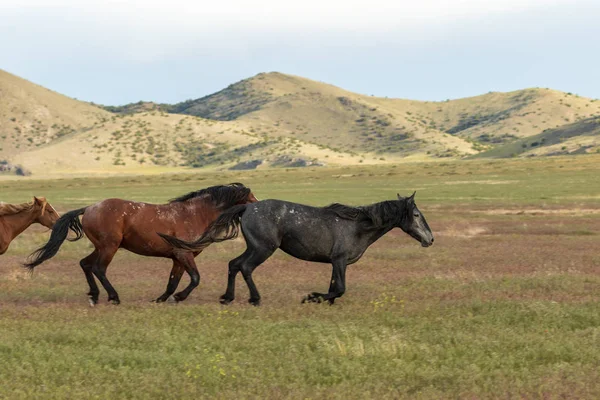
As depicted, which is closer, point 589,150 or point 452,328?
point 452,328

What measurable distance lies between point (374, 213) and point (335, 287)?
5.30 feet

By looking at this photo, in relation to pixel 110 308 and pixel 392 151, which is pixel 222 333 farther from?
pixel 392 151

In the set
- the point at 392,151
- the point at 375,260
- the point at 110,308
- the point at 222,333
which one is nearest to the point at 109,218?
the point at 110,308

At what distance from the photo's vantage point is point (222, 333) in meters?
11.0

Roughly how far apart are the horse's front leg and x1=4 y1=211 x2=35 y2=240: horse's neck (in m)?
6.52

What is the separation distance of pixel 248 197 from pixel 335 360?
19.7 ft

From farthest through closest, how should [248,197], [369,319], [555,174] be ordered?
[555,174] → [248,197] → [369,319]

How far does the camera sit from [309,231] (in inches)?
547

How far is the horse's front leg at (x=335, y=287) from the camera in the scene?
43.8 ft

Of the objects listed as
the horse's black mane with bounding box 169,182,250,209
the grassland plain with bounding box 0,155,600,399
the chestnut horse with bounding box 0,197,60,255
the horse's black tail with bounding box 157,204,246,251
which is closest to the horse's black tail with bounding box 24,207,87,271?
the grassland plain with bounding box 0,155,600,399

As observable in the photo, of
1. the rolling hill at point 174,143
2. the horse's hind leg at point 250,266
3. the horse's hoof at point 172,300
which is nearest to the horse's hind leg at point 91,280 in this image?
the horse's hoof at point 172,300

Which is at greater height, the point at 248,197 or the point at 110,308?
the point at 248,197

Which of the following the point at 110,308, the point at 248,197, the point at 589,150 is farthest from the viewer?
the point at 589,150

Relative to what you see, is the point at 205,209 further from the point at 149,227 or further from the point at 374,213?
the point at 374,213
